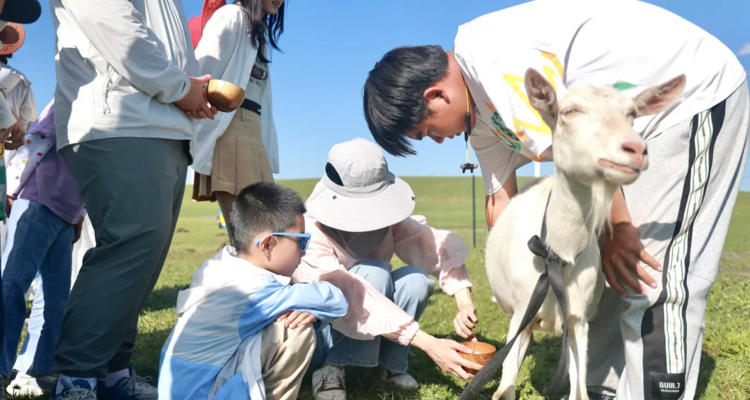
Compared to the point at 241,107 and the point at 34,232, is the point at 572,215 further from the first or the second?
the point at 34,232

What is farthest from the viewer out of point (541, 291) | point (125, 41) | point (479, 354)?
point (479, 354)

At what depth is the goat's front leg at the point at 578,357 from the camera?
2.58 m

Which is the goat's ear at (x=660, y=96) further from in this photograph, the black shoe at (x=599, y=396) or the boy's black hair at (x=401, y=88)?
the black shoe at (x=599, y=396)

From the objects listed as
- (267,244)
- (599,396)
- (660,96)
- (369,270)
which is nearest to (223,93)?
(267,244)

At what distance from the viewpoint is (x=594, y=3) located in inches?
104

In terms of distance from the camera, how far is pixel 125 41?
232 centimetres

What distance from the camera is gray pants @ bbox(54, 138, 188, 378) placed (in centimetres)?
237

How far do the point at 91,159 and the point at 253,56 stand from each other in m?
1.27

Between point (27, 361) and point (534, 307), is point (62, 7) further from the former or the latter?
point (534, 307)

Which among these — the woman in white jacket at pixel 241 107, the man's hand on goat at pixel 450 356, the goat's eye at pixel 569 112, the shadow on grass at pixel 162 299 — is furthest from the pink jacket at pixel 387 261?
the shadow on grass at pixel 162 299

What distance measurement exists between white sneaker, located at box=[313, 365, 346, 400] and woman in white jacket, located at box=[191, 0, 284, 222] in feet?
3.38

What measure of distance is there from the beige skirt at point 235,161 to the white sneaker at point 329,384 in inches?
42.8

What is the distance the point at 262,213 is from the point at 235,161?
2.91 feet

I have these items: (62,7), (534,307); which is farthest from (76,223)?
(534,307)
